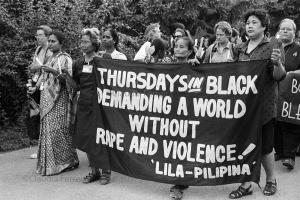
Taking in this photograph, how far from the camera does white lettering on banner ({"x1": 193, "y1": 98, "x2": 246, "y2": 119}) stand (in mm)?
4715

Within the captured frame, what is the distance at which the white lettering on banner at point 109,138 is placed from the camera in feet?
17.3

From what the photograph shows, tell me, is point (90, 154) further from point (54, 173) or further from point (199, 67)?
point (199, 67)

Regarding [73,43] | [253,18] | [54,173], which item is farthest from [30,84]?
[253,18]

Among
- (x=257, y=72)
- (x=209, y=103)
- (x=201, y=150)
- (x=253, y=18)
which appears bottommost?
(x=201, y=150)

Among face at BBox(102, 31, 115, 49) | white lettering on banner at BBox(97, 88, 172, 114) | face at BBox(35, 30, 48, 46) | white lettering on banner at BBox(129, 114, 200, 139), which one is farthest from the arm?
face at BBox(35, 30, 48, 46)

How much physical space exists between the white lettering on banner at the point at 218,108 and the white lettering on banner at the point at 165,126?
0.15 metres

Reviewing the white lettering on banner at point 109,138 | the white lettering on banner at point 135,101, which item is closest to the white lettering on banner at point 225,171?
the white lettering on banner at point 135,101

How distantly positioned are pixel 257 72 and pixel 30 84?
3.14 metres

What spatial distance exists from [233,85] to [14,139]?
472cm

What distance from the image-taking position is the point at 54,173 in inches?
231

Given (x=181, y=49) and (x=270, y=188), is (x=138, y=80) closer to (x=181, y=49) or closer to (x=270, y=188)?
(x=181, y=49)

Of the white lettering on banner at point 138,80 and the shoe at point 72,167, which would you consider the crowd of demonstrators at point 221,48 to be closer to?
the white lettering on banner at point 138,80

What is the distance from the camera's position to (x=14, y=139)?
26.5 ft

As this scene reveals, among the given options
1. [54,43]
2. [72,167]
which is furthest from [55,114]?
[54,43]
